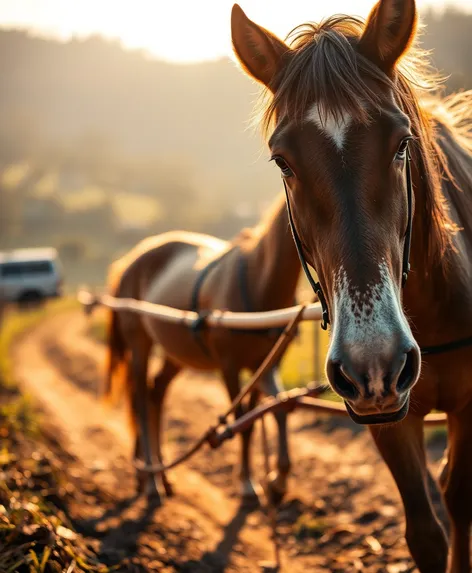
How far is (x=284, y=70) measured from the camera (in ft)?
7.25

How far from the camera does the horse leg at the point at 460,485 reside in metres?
2.51

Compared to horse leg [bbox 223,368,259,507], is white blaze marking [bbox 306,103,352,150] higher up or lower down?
higher up

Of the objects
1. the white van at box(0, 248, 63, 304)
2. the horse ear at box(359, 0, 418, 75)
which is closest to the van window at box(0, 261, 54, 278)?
the white van at box(0, 248, 63, 304)

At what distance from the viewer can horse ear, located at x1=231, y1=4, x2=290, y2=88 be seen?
2.26 m

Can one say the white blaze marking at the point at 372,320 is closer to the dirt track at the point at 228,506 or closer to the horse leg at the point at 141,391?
the dirt track at the point at 228,506

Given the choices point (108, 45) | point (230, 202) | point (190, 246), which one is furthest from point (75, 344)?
point (108, 45)

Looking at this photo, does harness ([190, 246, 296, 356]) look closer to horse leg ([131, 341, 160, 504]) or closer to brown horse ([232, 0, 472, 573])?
horse leg ([131, 341, 160, 504])

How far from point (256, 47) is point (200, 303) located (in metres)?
2.82

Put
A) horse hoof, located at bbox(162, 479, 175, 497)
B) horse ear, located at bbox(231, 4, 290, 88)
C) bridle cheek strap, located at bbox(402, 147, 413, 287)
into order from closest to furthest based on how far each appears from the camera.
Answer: bridle cheek strap, located at bbox(402, 147, 413, 287) → horse ear, located at bbox(231, 4, 290, 88) → horse hoof, located at bbox(162, 479, 175, 497)

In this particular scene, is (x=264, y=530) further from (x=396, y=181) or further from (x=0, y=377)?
(x=0, y=377)

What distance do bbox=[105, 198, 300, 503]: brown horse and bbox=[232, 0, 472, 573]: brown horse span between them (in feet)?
4.74

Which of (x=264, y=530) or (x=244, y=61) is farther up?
(x=244, y=61)

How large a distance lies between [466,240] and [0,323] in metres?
19.1

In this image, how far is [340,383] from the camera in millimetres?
1770
